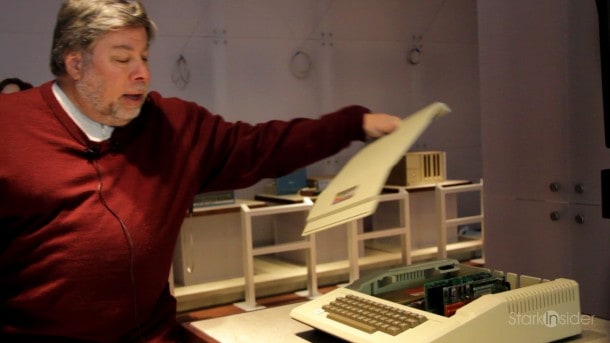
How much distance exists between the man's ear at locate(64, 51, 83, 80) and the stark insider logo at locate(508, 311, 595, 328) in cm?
95

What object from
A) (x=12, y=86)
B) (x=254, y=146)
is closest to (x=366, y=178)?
(x=254, y=146)

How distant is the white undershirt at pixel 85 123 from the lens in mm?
1271

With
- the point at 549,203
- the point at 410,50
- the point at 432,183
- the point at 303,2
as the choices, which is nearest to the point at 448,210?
the point at 432,183

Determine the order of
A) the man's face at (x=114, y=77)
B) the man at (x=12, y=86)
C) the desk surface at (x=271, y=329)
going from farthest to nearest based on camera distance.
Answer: the man at (x=12, y=86) → the man's face at (x=114, y=77) → the desk surface at (x=271, y=329)

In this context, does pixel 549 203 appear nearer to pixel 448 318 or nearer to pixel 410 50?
pixel 448 318

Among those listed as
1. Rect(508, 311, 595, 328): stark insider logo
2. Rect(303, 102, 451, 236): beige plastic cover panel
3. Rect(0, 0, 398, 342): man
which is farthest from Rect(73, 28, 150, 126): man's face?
Rect(508, 311, 595, 328): stark insider logo

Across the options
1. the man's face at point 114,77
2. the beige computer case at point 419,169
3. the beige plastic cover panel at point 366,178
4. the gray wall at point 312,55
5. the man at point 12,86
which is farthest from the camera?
the beige computer case at point 419,169

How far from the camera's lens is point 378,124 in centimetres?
123

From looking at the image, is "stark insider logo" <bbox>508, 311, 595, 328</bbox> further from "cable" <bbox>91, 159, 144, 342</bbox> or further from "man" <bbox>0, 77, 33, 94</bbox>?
"man" <bbox>0, 77, 33, 94</bbox>

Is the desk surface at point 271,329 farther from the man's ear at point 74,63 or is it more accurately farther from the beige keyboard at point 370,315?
the man's ear at point 74,63

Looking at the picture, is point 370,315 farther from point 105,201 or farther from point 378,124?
point 105,201

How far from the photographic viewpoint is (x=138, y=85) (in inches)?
49.7

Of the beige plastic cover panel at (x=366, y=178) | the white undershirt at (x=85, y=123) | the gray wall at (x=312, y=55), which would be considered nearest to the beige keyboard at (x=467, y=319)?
the beige plastic cover panel at (x=366, y=178)

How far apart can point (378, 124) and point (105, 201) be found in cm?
55
